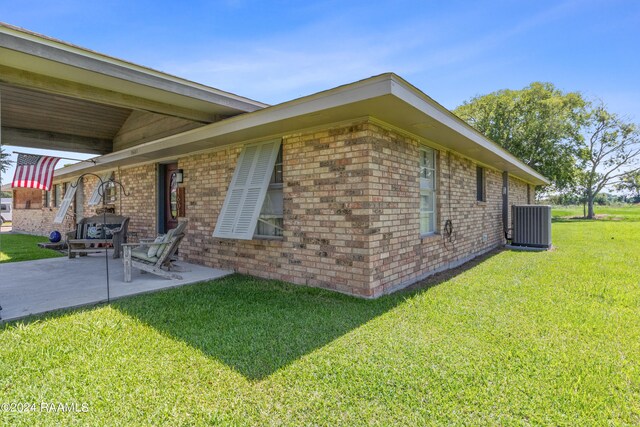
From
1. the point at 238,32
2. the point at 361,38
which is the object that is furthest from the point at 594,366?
the point at 238,32

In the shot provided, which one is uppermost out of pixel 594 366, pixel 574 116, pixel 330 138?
pixel 574 116

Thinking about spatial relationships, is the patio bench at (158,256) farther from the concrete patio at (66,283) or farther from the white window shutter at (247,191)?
the white window shutter at (247,191)

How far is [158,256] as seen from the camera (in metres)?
5.53

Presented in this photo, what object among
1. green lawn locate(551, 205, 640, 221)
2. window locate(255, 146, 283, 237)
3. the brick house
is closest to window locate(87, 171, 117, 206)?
the brick house

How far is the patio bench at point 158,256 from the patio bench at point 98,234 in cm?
236

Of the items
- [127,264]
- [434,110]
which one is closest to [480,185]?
[434,110]

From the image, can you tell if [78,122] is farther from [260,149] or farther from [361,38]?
[361,38]

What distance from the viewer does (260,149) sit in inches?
222

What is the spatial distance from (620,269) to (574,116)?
84.9ft

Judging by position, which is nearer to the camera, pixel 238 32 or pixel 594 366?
pixel 594 366

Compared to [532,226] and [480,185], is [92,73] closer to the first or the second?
[480,185]

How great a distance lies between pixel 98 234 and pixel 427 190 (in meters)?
7.55

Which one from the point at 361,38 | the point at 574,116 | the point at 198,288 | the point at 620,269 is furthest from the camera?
the point at 574,116

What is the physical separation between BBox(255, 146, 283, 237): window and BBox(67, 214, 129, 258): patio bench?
3969 millimetres
